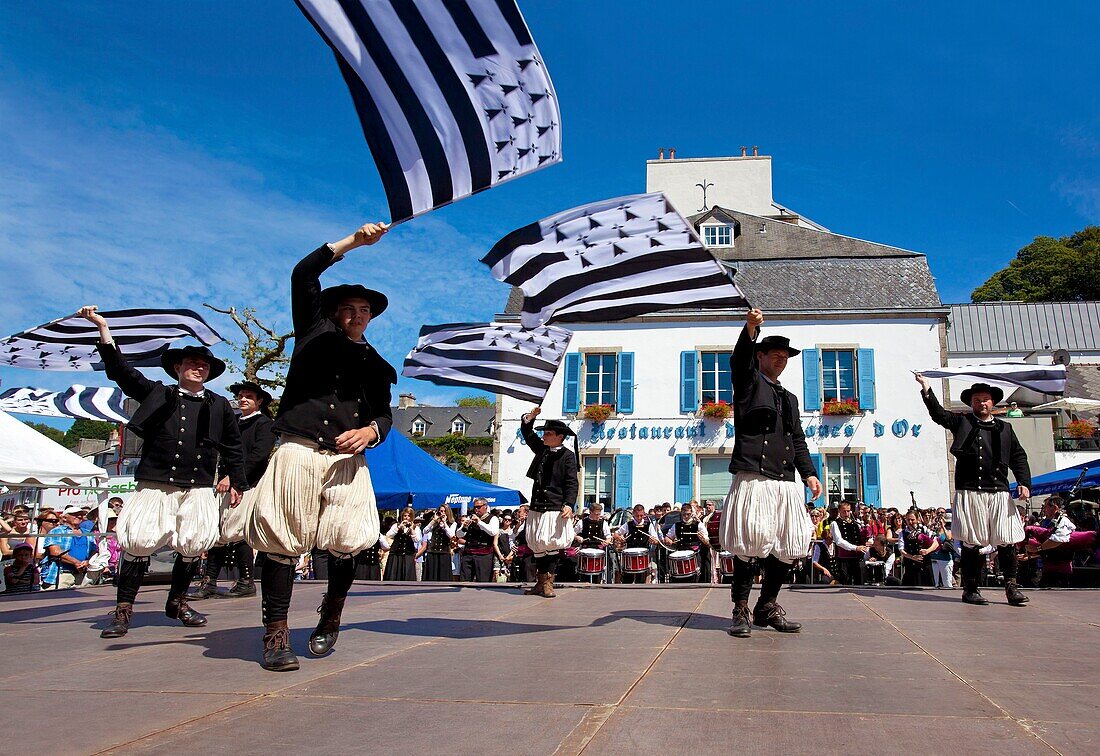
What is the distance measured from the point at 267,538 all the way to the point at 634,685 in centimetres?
210

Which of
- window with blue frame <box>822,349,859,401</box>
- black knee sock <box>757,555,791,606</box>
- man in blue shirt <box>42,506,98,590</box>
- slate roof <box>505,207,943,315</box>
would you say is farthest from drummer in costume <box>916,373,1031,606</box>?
slate roof <box>505,207,943,315</box>

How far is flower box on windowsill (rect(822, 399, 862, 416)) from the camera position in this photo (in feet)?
93.6

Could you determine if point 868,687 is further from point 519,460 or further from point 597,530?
point 519,460

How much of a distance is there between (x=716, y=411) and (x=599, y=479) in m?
4.59

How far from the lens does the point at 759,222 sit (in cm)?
3634

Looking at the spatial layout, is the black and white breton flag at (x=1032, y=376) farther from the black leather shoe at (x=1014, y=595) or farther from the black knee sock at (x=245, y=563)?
the black knee sock at (x=245, y=563)

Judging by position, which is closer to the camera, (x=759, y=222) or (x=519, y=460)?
(x=519, y=460)

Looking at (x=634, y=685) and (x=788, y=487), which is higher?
(x=788, y=487)

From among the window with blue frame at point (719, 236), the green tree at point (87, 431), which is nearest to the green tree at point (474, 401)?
the green tree at point (87, 431)

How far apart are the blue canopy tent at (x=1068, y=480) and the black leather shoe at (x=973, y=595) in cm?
910

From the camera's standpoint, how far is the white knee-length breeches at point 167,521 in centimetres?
627

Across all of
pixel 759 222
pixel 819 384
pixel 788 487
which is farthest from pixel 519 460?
pixel 788 487

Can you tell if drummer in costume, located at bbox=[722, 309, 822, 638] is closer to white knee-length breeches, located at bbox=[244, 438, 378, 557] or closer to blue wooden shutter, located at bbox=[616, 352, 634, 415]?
white knee-length breeches, located at bbox=[244, 438, 378, 557]

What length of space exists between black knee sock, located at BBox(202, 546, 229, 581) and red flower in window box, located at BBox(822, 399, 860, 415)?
72.1ft
